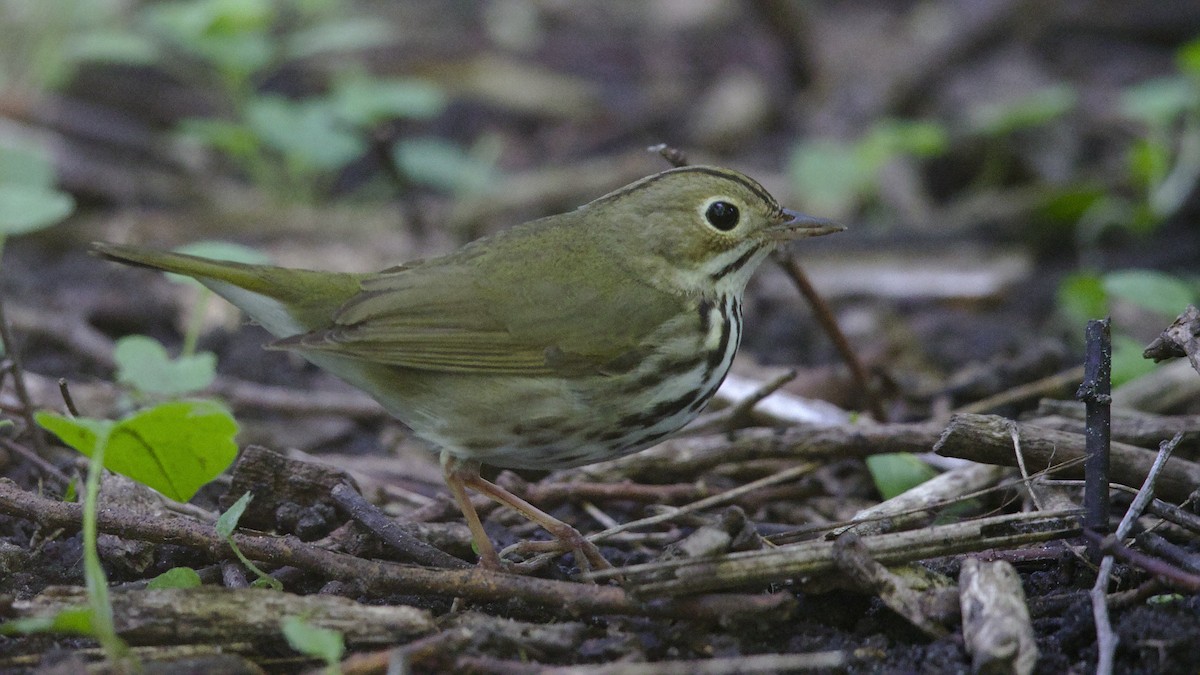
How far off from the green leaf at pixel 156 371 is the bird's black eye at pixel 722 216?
4.66 feet

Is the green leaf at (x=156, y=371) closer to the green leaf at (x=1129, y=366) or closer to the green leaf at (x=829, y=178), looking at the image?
the green leaf at (x=1129, y=366)

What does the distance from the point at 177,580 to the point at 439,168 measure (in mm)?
4202

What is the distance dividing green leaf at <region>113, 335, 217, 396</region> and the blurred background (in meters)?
1.05

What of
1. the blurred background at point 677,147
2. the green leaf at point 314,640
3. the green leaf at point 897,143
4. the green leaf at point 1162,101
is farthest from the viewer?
the green leaf at point 897,143

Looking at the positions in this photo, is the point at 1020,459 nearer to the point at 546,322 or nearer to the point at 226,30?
the point at 546,322

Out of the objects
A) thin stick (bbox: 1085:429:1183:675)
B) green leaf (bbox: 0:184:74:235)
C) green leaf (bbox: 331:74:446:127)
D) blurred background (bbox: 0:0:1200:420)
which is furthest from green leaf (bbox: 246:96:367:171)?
thin stick (bbox: 1085:429:1183:675)

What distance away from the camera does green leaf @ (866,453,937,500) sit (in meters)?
3.40

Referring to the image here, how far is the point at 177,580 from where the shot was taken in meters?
2.61

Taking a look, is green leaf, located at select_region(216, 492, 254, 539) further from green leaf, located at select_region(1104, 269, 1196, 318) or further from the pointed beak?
green leaf, located at select_region(1104, 269, 1196, 318)

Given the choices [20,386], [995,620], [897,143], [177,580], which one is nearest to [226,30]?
[20,386]

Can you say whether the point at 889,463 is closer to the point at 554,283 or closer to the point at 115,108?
the point at 554,283

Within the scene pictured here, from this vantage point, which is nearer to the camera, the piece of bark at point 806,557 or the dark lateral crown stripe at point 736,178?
the piece of bark at point 806,557

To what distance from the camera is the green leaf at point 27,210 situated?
11.1 feet

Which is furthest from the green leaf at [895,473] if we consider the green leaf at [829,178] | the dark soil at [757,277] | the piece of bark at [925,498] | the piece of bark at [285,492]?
the green leaf at [829,178]
